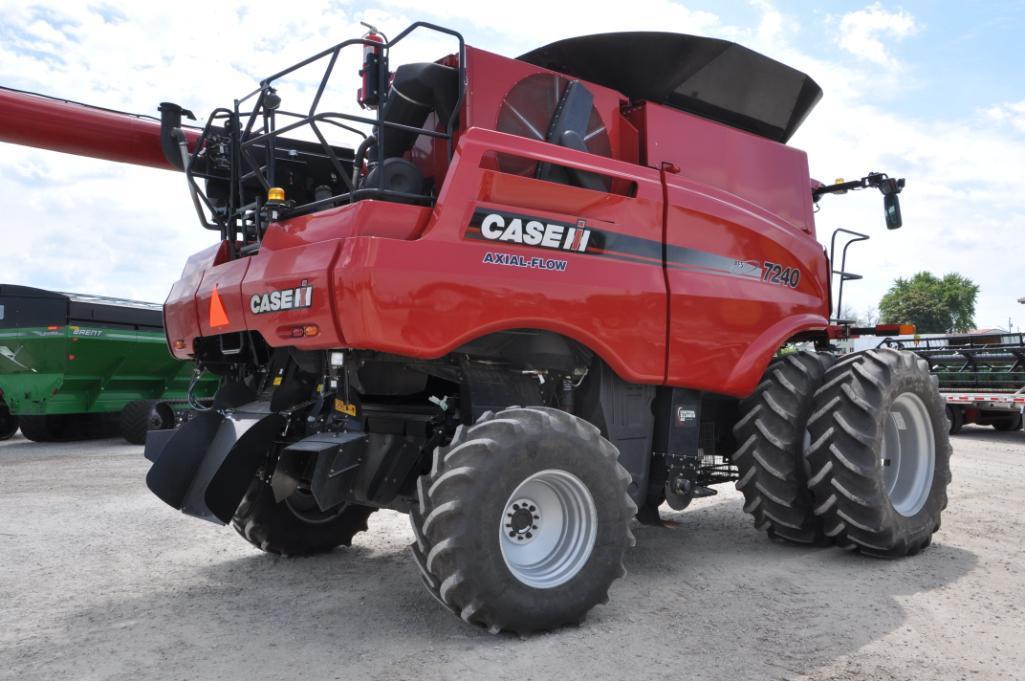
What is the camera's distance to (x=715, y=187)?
539 centimetres

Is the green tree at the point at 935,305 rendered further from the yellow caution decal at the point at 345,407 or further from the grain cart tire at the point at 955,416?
the yellow caution decal at the point at 345,407

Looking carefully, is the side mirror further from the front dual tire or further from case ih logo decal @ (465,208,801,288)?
case ih logo decal @ (465,208,801,288)

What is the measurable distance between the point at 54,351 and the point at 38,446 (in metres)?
2.05

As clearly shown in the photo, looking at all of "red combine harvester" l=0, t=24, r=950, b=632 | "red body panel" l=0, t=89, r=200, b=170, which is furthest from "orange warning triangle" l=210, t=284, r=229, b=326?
"red body panel" l=0, t=89, r=200, b=170

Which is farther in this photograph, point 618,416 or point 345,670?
point 618,416

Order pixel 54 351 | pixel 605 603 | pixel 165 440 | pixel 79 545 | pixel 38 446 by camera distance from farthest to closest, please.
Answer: pixel 38 446, pixel 54 351, pixel 79 545, pixel 165 440, pixel 605 603

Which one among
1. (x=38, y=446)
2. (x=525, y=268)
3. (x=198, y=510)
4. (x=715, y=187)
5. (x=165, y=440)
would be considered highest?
A: (x=715, y=187)

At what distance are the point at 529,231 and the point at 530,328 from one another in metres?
0.50

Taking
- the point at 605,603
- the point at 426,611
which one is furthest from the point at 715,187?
the point at 426,611

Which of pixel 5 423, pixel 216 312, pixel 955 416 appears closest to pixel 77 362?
pixel 5 423

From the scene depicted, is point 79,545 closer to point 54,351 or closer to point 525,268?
point 525,268

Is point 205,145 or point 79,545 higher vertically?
point 205,145

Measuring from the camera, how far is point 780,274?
18.3ft

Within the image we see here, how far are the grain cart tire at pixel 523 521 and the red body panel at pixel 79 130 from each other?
3342 mm
